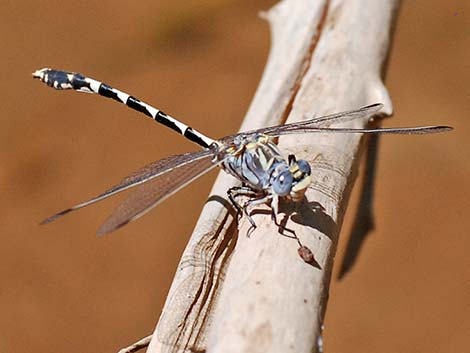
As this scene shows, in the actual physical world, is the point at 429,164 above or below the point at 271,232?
above

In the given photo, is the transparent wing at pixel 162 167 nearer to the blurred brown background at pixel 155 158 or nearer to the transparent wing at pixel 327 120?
the transparent wing at pixel 327 120

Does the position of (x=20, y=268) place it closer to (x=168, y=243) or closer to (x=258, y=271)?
(x=168, y=243)

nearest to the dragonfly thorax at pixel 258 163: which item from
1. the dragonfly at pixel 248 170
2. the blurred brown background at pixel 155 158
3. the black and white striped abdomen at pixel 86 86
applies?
the dragonfly at pixel 248 170

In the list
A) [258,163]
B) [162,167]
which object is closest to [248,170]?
[258,163]

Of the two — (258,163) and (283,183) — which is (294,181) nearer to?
(283,183)

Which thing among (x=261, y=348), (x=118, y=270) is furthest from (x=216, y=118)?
(x=261, y=348)

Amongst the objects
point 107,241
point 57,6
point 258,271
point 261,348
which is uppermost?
point 57,6
